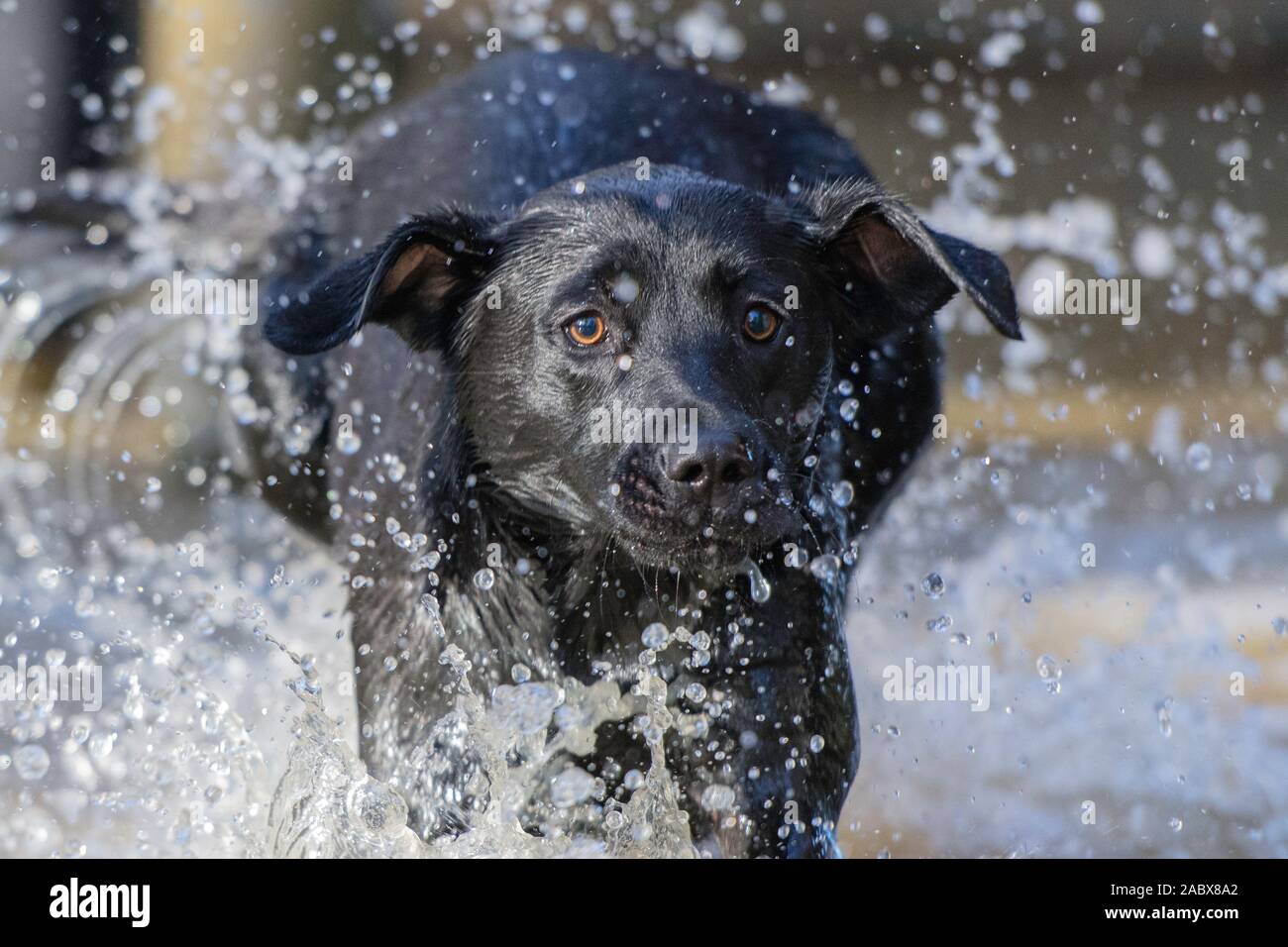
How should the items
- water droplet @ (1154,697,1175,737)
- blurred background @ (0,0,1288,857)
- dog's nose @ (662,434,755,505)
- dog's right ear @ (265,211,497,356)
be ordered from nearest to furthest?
dog's nose @ (662,434,755,505) < dog's right ear @ (265,211,497,356) < blurred background @ (0,0,1288,857) < water droplet @ (1154,697,1175,737)

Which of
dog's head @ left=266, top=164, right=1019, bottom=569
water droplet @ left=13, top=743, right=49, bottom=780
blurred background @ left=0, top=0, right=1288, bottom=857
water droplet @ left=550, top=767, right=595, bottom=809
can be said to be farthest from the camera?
blurred background @ left=0, top=0, right=1288, bottom=857

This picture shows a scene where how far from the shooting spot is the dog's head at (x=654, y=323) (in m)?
2.76

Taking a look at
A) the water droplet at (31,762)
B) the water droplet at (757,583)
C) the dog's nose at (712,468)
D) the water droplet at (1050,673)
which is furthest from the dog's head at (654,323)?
the water droplet at (1050,673)

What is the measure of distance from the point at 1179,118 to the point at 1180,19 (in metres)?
0.63

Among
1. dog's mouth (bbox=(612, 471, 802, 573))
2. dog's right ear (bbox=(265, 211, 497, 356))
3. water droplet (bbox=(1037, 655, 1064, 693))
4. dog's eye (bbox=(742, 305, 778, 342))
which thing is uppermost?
dog's right ear (bbox=(265, 211, 497, 356))

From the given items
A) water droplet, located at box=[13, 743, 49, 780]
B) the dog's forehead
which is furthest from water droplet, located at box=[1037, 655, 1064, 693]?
water droplet, located at box=[13, 743, 49, 780]

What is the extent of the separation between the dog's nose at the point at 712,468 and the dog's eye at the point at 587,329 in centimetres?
37

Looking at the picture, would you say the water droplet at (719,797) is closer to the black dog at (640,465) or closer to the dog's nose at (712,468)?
the black dog at (640,465)

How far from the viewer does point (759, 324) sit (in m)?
2.98

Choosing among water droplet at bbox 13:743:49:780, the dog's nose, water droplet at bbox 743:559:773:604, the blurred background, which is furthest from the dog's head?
water droplet at bbox 13:743:49:780

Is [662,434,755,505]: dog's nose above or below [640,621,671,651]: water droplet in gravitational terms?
above

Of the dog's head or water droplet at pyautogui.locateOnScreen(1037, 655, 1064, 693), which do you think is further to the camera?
water droplet at pyautogui.locateOnScreen(1037, 655, 1064, 693)

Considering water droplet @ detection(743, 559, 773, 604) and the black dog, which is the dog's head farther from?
water droplet @ detection(743, 559, 773, 604)

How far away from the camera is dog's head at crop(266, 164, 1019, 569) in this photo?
2.76m
